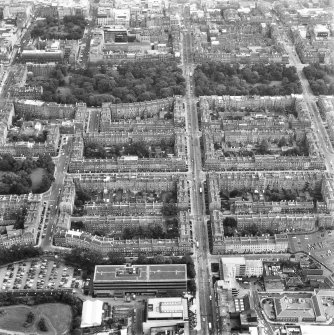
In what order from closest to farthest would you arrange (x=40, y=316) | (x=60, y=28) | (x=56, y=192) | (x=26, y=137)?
(x=40, y=316)
(x=56, y=192)
(x=26, y=137)
(x=60, y=28)

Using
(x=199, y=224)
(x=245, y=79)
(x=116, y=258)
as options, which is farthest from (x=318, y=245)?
(x=245, y=79)

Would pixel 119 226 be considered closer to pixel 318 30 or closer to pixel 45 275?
pixel 45 275

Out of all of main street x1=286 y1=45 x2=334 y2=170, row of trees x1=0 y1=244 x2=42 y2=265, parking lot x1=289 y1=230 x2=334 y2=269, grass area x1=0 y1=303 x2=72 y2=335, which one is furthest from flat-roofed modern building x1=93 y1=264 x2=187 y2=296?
main street x1=286 y1=45 x2=334 y2=170

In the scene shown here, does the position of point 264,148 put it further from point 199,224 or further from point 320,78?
point 320,78

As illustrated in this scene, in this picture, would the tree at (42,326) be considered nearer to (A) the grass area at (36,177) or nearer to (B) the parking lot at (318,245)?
(A) the grass area at (36,177)

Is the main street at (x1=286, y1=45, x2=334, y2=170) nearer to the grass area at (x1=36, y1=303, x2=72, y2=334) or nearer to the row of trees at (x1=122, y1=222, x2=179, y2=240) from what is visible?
the row of trees at (x1=122, y1=222, x2=179, y2=240)

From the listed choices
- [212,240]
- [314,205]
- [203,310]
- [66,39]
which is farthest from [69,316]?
[66,39]

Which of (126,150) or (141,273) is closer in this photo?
(141,273)
